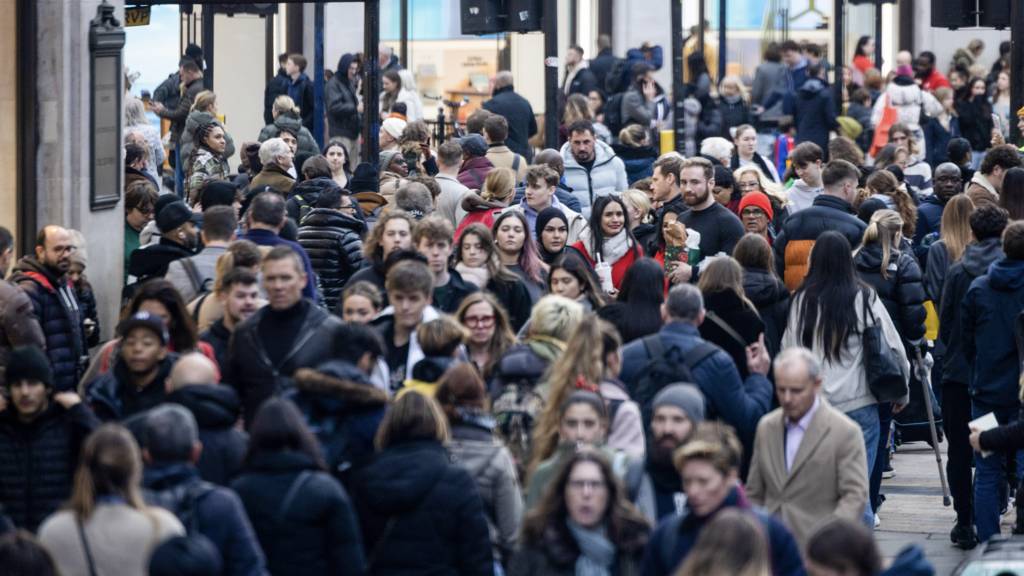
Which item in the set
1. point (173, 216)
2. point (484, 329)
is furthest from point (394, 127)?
point (484, 329)

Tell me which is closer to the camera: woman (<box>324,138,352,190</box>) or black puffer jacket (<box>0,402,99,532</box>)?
black puffer jacket (<box>0,402,99,532</box>)

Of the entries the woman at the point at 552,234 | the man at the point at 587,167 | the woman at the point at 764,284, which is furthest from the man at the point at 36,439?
the man at the point at 587,167

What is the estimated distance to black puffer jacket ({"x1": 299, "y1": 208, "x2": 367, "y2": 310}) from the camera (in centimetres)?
1237

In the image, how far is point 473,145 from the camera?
15656mm

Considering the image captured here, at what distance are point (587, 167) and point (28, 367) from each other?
8.58 meters

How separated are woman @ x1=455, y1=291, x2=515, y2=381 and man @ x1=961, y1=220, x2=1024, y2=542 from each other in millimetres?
2950

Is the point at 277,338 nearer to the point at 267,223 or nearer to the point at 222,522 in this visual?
the point at 267,223

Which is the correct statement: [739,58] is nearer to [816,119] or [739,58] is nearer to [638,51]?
[638,51]

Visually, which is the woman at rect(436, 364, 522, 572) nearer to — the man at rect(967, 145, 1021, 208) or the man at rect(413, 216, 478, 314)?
the man at rect(413, 216, 478, 314)

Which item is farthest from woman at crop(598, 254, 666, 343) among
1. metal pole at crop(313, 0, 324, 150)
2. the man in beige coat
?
metal pole at crop(313, 0, 324, 150)

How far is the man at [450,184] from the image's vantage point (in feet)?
47.7

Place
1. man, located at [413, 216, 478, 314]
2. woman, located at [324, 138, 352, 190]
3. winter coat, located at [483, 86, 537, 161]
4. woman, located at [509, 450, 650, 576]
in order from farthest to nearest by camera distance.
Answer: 1. winter coat, located at [483, 86, 537, 161]
2. woman, located at [324, 138, 352, 190]
3. man, located at [413, 216, 478, 314]
4. woman, located at [509, 450, 650, 576]

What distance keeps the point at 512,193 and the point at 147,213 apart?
2424 millimetres

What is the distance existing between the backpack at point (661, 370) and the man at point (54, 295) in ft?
10.0
